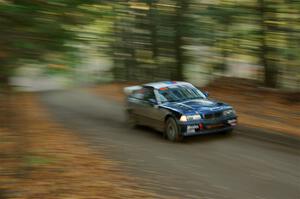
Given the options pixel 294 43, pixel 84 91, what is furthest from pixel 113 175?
pixel 84 91

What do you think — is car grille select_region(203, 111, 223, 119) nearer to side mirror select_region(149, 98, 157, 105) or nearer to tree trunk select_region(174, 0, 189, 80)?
side mirror select_region(149, 98, 157, 105)

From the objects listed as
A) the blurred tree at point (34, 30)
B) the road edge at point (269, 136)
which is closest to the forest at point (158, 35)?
the blurred tree at point (34, 30)

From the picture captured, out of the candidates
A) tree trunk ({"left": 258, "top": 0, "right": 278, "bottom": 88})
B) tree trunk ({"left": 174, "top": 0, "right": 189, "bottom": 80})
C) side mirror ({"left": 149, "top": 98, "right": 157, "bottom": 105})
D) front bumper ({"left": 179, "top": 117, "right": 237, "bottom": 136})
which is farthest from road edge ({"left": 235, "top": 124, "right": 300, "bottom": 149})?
tree trunk ({"left": 258, "top": 0, "right": 278, "bottom": 88})

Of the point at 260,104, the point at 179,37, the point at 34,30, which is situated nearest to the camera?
the point at 34,30

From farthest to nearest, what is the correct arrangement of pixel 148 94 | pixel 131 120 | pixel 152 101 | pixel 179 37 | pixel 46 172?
pixel 179 37 < pixel 131 120 < pixel 148 94 < pixel 152 101 < pixel 46 172

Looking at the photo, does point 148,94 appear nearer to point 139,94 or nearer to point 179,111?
point 139,94

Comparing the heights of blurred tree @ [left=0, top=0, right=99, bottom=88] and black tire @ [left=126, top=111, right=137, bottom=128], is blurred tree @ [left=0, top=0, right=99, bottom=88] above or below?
above

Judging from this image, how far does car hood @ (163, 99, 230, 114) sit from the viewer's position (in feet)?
42.0

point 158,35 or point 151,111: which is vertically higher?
point 158,35

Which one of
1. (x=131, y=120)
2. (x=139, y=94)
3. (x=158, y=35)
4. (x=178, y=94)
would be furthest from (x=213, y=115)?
(x=158, y=35)

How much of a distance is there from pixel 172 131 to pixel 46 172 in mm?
5031

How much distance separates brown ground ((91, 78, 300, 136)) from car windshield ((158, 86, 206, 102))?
2198mm

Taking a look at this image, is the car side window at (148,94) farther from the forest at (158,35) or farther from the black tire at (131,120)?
the black tire at (131,120)

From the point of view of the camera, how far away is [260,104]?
1911cm
